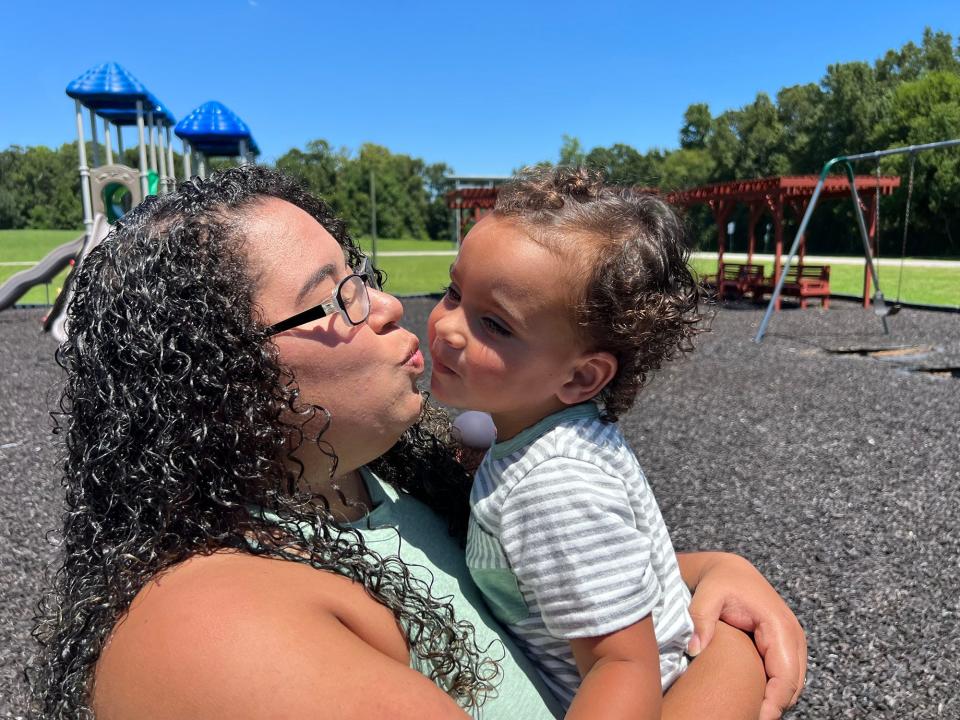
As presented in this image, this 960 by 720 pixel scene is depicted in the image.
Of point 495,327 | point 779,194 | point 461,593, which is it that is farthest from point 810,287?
point 461,593

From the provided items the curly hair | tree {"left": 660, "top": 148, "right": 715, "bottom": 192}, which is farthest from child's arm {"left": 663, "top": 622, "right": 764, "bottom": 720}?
tree {"left": 660, "top": 148, "right": 715, "bottom": 192}

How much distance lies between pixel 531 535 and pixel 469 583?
215 millimetres

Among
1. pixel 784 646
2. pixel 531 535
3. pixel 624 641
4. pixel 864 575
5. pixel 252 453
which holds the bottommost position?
pixel 864 575

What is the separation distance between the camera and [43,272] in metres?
12.4

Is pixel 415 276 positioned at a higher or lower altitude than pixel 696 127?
lower

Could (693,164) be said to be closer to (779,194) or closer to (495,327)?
(779,194)

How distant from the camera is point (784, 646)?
141 cm

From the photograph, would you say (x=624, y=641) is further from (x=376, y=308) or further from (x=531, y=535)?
(x=376, y=308)

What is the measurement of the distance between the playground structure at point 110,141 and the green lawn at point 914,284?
11.0 meters

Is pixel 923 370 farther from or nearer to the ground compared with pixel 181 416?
nearer to the ground

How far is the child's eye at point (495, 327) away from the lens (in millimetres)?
1314

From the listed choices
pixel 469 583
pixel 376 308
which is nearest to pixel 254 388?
pixel 376 308

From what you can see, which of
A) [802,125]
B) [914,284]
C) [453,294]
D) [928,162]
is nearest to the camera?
[453,294]

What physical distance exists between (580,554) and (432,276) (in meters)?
25.4
